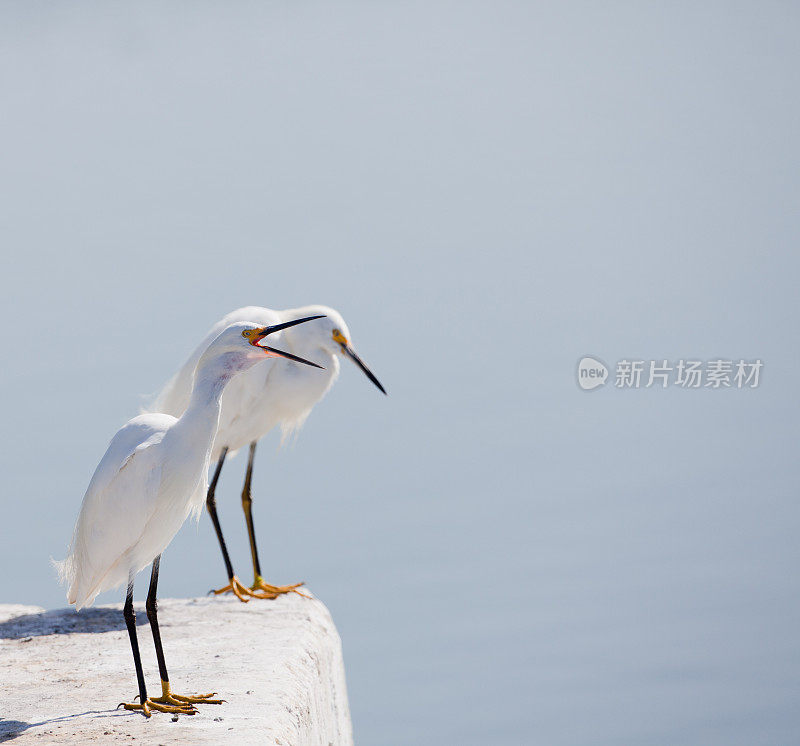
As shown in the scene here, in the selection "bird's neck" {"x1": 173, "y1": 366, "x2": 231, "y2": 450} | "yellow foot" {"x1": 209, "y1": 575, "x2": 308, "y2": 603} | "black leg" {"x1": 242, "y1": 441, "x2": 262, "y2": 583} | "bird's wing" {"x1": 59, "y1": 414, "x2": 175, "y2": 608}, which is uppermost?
"bird's neck" {"x1": 173, "y1": 366, "x2": 231, "y2": 450}

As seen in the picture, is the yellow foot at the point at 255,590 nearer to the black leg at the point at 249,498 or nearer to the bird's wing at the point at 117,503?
the black leg at the point at 249,498

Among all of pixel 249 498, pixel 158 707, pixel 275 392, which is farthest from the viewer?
pixel 249 498

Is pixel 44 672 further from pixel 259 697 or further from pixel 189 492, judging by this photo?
pixel 189 492

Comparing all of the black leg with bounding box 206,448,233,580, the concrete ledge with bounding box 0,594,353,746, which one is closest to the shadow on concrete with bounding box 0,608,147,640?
the concrete ledge with bounding box 0,594,353,746

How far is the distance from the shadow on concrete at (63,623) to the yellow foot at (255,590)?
69cm

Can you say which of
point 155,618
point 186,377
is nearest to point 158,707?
point 155,618

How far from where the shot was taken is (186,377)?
6.76 meters

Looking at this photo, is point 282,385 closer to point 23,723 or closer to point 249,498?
point 249,498

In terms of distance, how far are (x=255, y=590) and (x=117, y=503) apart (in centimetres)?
324

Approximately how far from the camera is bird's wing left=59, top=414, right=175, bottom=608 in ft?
14.3

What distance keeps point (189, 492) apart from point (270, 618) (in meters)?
2.31

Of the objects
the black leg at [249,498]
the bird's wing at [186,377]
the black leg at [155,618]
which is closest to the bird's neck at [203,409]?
the black leg at [155,618]

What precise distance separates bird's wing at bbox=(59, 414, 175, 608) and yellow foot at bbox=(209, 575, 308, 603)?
2.56 meters

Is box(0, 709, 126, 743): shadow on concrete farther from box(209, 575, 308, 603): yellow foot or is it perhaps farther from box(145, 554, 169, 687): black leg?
box(209, 575, 308, 603): yellow foot
